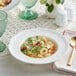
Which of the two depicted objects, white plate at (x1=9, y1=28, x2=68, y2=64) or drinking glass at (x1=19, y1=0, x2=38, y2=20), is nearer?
white plate at (x1=9, y1=28, x2=68, y2=64)

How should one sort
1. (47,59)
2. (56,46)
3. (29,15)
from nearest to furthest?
1. (47,59)
2. (56,46)
3. (29,15)

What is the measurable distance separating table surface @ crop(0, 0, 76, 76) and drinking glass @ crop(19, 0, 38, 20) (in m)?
0.03

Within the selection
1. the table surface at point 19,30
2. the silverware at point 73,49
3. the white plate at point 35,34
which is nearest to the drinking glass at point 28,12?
the table surface at point 19,30

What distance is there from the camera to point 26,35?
137 centimetres

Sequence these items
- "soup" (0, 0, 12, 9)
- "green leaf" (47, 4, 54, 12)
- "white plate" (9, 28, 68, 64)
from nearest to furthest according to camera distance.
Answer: "white plate" (9, 28, 68, 64) → "green leaf" (47, 4, 54, 12) → "soup" (0, 0, 12, 9)

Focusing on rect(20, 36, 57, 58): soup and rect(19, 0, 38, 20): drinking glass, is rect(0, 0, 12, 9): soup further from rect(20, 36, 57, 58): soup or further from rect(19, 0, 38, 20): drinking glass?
rect(20, 36, 57, 58): soup

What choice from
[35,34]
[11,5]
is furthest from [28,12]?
[35,34]

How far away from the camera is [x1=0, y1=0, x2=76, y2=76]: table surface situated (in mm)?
1216

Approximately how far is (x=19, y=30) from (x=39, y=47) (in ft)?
0.89

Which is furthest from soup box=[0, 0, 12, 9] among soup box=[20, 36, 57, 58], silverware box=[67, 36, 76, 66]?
silverware box=[67, 36, 76, 66]

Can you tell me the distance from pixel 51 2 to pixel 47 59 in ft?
1.48

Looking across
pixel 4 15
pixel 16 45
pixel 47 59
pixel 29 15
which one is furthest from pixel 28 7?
pixel 47 59

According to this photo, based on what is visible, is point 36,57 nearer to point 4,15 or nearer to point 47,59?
point 47,59

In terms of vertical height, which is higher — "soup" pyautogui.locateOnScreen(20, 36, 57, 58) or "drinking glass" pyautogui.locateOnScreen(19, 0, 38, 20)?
"drinking glass" pyautogui.locateOnScreen(19, 0, 38, 20)
